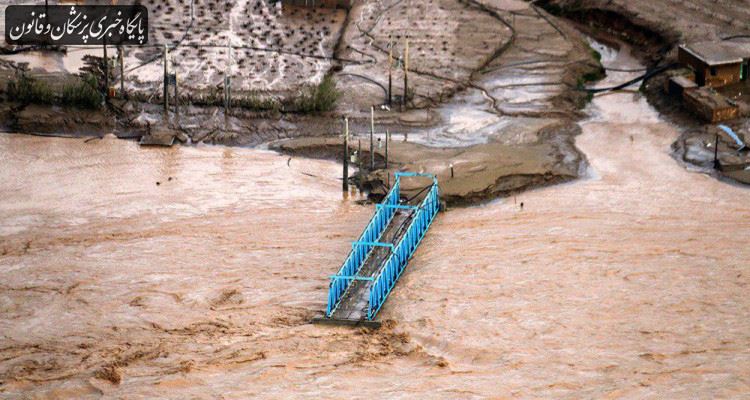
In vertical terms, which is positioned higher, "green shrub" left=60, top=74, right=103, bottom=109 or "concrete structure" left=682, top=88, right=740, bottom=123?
"concrete structure" left=682, top=88, right=740, bottom=123

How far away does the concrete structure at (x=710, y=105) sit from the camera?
3488cm

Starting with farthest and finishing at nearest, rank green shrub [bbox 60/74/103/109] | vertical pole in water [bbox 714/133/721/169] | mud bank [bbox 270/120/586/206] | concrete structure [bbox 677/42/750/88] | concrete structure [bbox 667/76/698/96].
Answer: concrete structure [bbox 677/42/750/88], concrete structure [bbox 667/76/698/96], green shrub [bbox 60/74/103/109], vertical pole in water [bbox 714/133/721/169], mud bank [bbox 270/120/586/206]

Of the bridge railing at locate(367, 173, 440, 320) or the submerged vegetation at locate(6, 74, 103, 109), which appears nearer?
the bridge railing at locate(367, 173, 440, 320)

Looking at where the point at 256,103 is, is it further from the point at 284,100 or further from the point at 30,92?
the point at 30,92

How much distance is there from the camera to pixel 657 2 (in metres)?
42.0

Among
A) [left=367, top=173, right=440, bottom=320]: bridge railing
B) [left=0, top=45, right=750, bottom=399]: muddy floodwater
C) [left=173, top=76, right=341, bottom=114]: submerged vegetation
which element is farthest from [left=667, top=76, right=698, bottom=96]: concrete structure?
[left=367, top=173, right=440, bottom=320]: bridge railing

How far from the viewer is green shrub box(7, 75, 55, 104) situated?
36031 millimetres

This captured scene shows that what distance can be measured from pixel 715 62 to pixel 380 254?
1256 cm

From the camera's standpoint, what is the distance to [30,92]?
118 feet

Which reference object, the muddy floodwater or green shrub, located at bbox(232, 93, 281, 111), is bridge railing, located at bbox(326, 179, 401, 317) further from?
green shrub, located at bbox(232, 93, 281, 111)

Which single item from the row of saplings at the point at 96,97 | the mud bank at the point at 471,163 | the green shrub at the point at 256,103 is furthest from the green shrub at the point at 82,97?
the mud bank at the point at 471,163

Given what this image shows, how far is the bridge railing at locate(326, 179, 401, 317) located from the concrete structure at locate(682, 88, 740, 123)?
834 centimetres

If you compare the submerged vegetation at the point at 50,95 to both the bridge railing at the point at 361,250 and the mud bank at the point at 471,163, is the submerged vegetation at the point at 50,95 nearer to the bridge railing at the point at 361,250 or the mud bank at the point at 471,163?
the mud bank at the point at 471,163

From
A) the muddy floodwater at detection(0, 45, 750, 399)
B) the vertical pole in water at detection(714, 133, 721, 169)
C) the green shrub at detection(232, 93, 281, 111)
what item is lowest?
the muddy floodwater at detection(0, 45, 750, 399)
